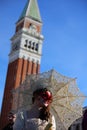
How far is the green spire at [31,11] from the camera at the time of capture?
51594 millimetres

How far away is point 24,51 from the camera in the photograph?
157 ft

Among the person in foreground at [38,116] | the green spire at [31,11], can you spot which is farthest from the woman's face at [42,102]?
the green spire at [31,11]

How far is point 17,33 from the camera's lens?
166ft

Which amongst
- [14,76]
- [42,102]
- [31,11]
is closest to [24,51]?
[14,76]

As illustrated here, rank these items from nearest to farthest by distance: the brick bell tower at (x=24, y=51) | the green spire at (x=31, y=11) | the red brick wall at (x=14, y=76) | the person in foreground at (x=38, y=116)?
the person in foreground at (x=38, y=116)
the red brick wall at (x=14, y=76)
the brick bell tower at (x=24, y=51)
the green spire at (x=31, y=11)

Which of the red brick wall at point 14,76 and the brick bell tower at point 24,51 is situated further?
the brick bell tower at point 24,51

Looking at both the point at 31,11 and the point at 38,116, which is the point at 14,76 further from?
the point at 38,116

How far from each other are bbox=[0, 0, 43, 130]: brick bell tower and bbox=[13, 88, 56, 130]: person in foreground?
137 feet

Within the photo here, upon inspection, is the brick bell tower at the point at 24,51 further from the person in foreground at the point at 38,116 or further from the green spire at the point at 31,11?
the person in foreground at the point at 38,116

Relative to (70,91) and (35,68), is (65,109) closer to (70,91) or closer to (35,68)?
(70,91)

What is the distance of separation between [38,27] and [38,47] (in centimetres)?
400

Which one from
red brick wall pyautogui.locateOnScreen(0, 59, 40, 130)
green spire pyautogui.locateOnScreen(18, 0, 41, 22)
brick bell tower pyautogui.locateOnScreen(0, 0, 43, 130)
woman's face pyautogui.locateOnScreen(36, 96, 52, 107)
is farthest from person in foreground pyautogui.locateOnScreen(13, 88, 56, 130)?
green spire pyautogui.locateOnScreen(18, 0, 41, 22)

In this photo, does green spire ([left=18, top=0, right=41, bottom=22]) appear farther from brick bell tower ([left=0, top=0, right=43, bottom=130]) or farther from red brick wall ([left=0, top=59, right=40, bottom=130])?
red brick wall ([left=0, top=59, right=40, bottom=130])

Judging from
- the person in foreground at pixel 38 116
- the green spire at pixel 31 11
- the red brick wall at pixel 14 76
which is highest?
the green spire at pixel 31 11
